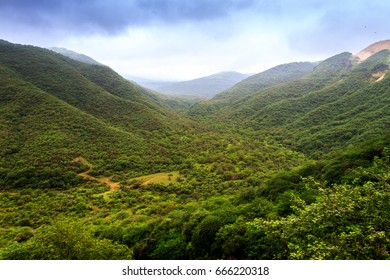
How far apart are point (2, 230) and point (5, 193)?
67.3 feet

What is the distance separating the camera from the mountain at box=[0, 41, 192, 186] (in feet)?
223

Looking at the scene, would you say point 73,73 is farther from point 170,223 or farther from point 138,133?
point 170,223

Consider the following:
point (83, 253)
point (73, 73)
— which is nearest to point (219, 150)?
point (83, 253)

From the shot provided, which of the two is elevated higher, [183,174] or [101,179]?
[101,179]

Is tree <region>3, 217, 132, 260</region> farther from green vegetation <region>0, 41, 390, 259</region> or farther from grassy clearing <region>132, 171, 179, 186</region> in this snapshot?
grassy clearing <region>132, 171, 179, 186</region>

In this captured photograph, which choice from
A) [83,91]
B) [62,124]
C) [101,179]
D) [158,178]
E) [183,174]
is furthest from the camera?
[83,91]

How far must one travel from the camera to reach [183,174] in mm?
69062

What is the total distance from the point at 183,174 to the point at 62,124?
49.6 meters

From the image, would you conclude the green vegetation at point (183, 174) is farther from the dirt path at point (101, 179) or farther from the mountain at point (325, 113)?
the mountain at point (325, 113)

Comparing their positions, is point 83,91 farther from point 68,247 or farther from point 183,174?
point 68,247

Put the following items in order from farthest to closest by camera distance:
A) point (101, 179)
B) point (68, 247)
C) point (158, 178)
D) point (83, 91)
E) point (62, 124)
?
1. point (83, 91)
2. point (62, 124)
3. point (158, 178)
4. point (101, 179)
5. point (68, 247)

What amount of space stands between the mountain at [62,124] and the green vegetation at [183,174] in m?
0.51

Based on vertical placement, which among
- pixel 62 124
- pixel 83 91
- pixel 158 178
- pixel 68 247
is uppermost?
pixel 83 91

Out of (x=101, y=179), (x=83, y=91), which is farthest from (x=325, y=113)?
(x=83, y=91)
